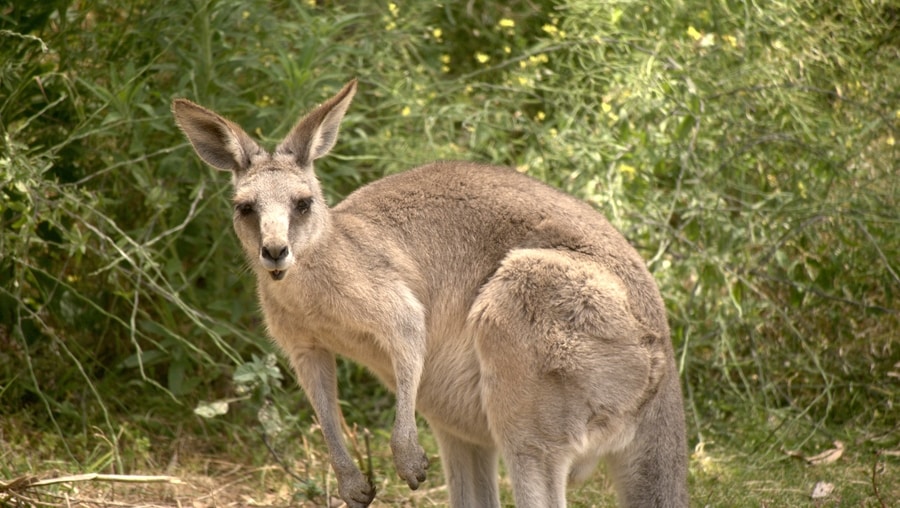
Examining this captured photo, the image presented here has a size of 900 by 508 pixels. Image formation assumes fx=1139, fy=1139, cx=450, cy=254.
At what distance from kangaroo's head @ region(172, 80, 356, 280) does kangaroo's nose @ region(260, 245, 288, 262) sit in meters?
0.04

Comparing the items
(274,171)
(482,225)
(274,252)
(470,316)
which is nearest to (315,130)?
(274,171)

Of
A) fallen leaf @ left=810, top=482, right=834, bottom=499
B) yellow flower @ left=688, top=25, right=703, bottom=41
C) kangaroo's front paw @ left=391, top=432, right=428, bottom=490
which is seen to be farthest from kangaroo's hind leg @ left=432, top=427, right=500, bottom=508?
yellow flower @ left=688, top=25, right=703, bottom=41

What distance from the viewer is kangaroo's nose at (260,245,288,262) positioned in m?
4.44

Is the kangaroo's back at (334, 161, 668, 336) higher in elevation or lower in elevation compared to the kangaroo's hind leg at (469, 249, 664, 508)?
higher

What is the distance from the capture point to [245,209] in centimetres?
477

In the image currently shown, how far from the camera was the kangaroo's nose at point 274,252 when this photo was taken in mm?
4438

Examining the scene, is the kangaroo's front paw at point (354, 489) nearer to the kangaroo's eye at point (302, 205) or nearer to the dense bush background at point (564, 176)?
the kangaroo's eye at point (302, 205)

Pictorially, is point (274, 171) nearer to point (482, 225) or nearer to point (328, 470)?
point (482, 225)

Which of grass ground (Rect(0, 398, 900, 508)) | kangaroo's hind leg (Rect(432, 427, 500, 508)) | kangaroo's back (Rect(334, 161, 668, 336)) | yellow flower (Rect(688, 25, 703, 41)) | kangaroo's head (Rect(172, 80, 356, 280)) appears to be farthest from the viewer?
yellow flower (Rect(688, 25, 703, 41))

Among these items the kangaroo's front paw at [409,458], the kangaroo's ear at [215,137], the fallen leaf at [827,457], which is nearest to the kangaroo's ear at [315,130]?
the kangaroo's ear at [215,137]

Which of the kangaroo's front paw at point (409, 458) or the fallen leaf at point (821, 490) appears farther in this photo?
the fallen leaf at point (821, 490)

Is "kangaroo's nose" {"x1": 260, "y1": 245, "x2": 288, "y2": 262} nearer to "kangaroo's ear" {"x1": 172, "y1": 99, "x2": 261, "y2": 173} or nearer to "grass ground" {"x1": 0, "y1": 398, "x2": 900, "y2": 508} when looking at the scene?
"kangaroo's ear" {"x1": 172, "y1": 99, "x2": 261, "y2": 173}

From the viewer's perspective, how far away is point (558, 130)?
23.6ft

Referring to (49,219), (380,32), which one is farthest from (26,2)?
(380,32)
